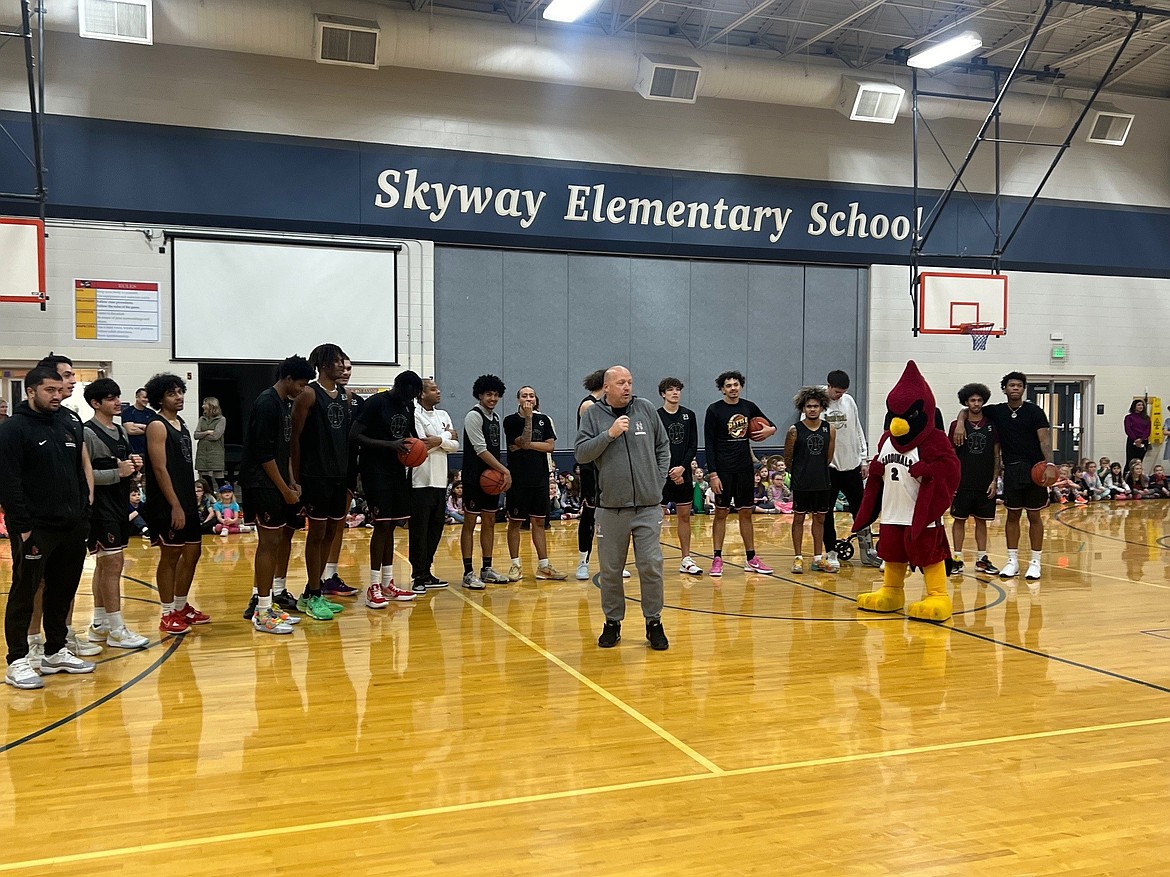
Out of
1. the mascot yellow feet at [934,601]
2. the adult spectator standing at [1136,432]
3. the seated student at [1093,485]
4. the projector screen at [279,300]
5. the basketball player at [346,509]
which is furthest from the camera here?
the adult spectator standing at [1136,432]

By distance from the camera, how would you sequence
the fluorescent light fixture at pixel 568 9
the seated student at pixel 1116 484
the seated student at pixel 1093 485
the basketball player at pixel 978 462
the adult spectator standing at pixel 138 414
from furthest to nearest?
1. the seated student at pixel 1116 484
2. the seated student at pixel 1093 485
3. the fluorescent light fixture at pixel 568 9
4. the adult spectator standing at pixel 138 414
5. the basketball player at pixel 978 462

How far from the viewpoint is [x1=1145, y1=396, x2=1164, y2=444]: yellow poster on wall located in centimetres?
1716

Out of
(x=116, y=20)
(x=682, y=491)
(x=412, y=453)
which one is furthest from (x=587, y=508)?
(x=116, y=20)

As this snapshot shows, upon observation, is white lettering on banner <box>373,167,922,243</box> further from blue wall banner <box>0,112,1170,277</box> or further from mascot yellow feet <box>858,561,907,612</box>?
mascot yellow feet <box>858,561,907,612</box>

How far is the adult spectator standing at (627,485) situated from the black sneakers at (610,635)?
0.10m

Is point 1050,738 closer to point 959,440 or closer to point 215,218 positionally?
point 959,440

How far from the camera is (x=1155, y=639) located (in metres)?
6.36

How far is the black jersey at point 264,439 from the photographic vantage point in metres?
6.27

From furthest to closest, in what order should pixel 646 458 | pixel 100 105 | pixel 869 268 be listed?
pixel 869 268 < pixel 100 105 < pixel 646 458

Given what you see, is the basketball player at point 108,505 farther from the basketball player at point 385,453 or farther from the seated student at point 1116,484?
the seated student at point 1116,484

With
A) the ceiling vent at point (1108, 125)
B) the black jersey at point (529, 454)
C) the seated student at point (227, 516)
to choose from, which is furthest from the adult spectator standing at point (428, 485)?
the ceiling vent at point (1108, 125)

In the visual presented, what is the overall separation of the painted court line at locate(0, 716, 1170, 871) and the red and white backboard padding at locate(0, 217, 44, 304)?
29.7 feet

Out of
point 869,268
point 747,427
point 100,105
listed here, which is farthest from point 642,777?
point 869,268

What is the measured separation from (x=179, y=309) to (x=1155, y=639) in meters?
10.9
